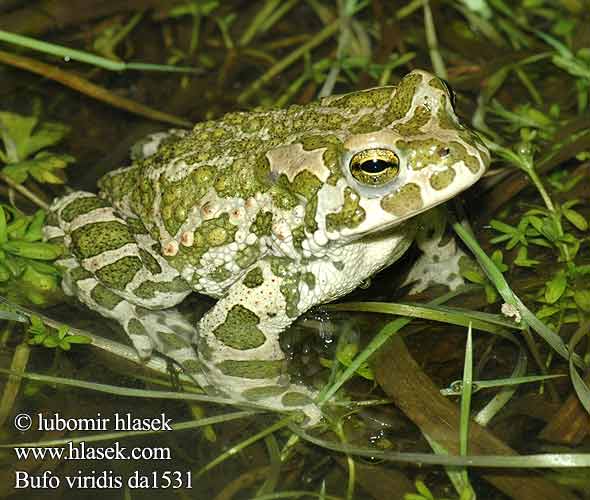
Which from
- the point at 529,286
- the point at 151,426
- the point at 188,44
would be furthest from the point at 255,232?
the point at 188,44

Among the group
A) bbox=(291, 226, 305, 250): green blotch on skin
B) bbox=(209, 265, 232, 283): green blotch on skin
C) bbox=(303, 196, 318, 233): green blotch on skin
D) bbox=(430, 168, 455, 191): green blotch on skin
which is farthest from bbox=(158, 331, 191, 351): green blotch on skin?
bbox=(430, 168, 455, 191): green blotch on skin

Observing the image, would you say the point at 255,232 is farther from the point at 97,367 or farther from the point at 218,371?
the point at 97,367

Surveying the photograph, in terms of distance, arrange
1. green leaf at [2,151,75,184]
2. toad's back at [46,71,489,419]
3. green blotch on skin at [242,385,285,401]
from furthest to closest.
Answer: green leaf at [2,151,75,184] → green blotch on skin at [242,385,285,401] → toad's back at [46,71,489,419]

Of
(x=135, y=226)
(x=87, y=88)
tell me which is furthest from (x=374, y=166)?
(x=87, y=88)

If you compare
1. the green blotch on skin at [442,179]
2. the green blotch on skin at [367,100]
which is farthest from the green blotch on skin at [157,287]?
the green blotch on skin at [442,179]

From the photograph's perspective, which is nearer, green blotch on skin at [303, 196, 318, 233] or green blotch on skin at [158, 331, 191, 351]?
green blotch on skin at [303, 196, 318, 233]

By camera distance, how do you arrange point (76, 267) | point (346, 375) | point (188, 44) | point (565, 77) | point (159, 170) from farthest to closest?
point (188, 44), point (565, 77), point (76, 267), point (159, 170), point (346, 375)

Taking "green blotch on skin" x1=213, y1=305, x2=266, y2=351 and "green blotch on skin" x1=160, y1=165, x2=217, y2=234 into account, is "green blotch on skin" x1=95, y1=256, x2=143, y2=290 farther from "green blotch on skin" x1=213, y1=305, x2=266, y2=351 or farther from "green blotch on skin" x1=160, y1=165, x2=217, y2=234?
"green blotch on skin" x1=213, y1=305, x2=266, y2=351
